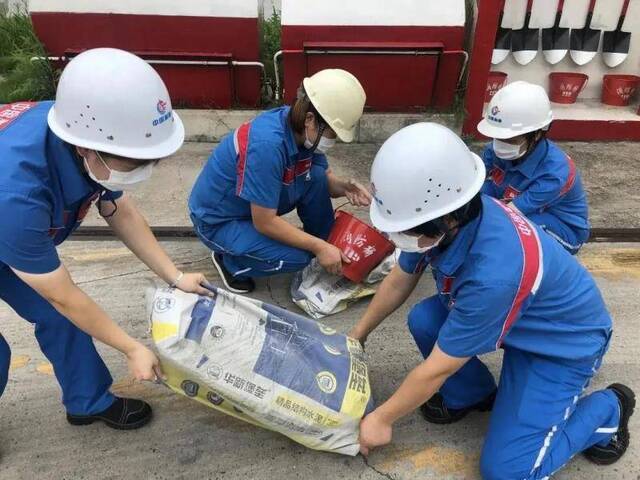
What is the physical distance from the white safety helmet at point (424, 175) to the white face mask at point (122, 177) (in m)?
0.72

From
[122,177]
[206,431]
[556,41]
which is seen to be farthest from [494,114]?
[556,41]

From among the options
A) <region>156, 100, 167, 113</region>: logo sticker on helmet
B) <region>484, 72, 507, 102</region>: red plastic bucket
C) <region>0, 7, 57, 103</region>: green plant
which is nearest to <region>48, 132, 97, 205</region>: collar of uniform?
<region>156, 100, 167, 113</region>: logo sticker on helmet

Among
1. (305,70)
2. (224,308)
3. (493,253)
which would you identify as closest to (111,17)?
(305,70)

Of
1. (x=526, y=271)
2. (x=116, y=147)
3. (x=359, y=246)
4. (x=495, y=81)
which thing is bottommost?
(x=495, y=81)

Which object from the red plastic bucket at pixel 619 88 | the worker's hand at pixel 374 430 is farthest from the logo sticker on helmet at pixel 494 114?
the red plastic bucket at pixel 619 88

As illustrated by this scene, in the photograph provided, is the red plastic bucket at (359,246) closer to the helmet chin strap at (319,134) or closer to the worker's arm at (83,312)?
the helmet chin strap at (319,134)

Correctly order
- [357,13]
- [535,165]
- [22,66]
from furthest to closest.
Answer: [22,66] → [357,13] → [535,165]

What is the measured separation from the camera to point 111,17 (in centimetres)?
434

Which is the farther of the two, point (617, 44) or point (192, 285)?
point (617, 44)

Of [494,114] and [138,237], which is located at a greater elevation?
[494,114]

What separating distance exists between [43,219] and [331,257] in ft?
4.71

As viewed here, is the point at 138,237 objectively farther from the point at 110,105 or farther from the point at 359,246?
the point at 359,246

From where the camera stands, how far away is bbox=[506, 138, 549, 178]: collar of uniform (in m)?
2.77

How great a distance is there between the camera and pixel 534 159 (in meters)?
2.77
